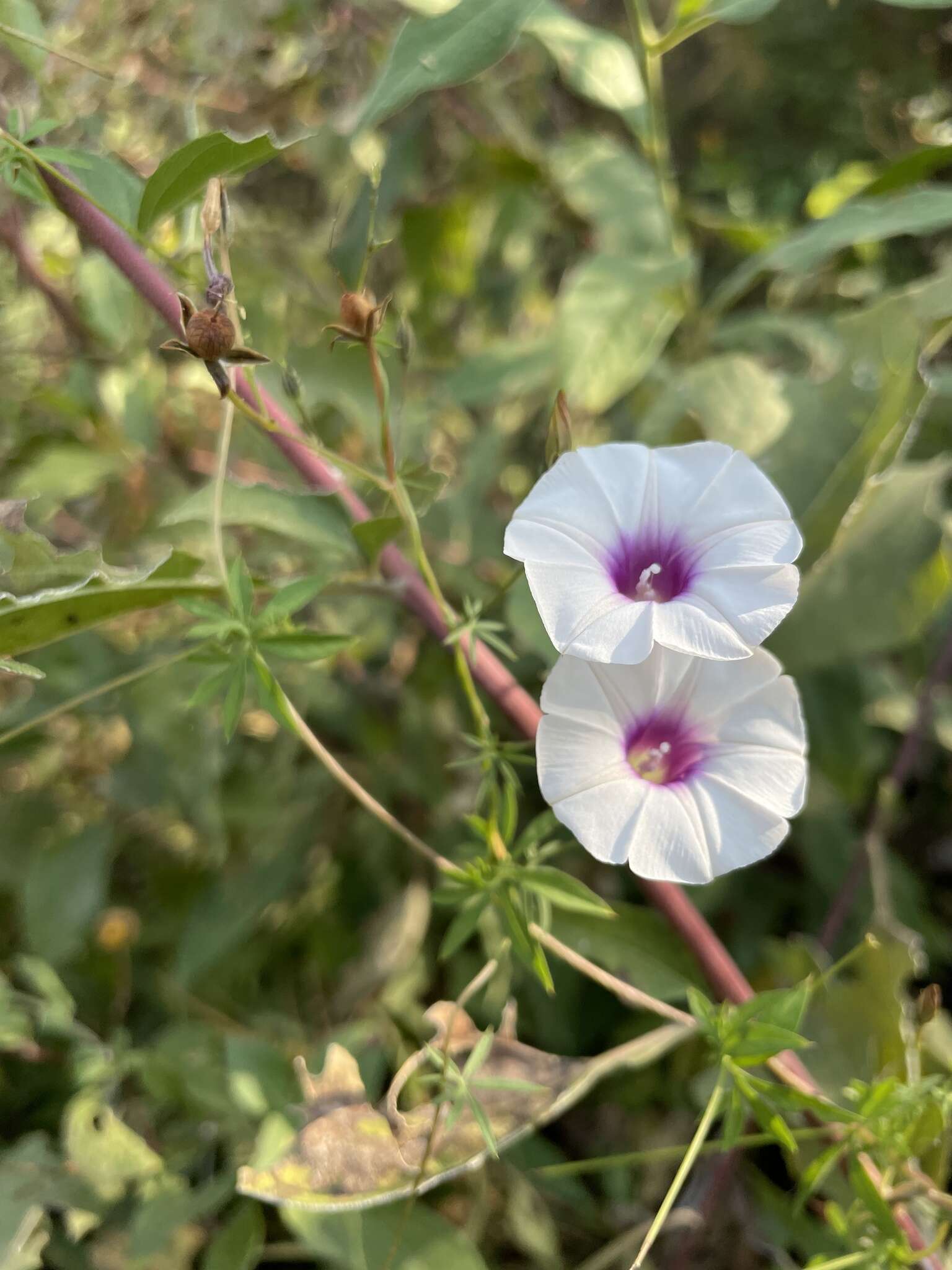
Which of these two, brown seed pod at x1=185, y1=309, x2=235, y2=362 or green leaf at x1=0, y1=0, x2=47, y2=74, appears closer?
brown seed pod at x1=185, y1=309, x2=235, y2=362

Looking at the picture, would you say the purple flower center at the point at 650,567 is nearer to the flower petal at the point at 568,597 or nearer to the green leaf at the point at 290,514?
the flower petal at the point at 568,597

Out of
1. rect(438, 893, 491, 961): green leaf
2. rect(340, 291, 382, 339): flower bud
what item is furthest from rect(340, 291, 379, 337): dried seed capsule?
rect(438, 893, 491, 961): green leaf

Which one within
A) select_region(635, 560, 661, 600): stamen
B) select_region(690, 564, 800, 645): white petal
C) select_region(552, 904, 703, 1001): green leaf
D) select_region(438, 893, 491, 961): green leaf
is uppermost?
select_region(690, 564, 800, 645): white petal

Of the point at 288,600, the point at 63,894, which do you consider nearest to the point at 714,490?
the point at 288,600

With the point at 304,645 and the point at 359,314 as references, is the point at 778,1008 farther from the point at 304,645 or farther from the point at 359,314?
the point at 359,314

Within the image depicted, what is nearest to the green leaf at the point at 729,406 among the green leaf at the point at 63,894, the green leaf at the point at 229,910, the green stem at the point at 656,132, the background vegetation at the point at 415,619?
the background vegetation at the point at 415,619

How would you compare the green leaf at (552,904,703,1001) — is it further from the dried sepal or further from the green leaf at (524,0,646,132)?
the green leaf at (524,0,646,132)

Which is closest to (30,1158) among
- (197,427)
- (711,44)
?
(197,427)

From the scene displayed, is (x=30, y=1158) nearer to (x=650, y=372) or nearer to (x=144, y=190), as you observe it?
(x=144, y=190)
